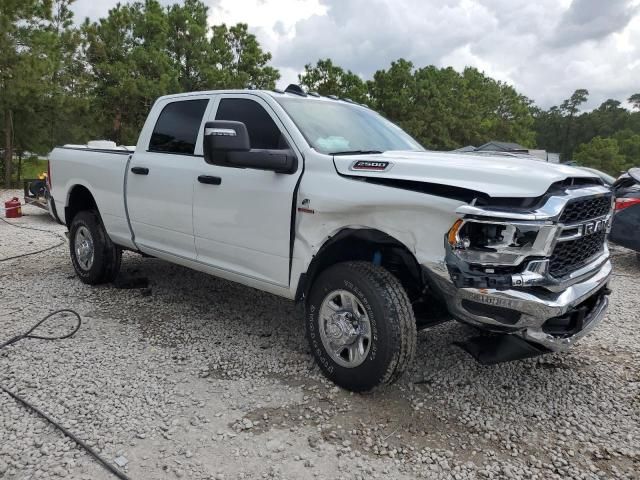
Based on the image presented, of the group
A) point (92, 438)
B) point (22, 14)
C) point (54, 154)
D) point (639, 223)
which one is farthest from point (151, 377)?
point (22, 14)

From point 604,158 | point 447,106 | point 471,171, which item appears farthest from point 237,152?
point 604,158

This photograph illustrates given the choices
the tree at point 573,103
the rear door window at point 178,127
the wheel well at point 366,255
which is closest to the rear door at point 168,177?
the rear door window at point 178,127

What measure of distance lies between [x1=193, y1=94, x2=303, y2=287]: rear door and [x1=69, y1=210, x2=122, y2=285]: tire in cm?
159

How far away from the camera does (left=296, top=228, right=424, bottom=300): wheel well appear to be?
3109mm

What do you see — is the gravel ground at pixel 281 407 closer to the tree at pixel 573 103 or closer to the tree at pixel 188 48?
the tree at pixel 188 48

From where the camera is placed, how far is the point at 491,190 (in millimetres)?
2631

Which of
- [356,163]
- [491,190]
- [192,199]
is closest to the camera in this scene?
[491,190]

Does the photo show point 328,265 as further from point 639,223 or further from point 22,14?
point 22,14

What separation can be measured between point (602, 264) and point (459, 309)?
1.28 m

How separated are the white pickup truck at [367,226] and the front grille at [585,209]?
14 mm

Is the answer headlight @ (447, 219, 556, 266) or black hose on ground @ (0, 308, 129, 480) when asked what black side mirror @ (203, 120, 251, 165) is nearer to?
headlight @ (447, 219, 556, 266)

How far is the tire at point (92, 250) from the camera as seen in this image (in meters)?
5.24

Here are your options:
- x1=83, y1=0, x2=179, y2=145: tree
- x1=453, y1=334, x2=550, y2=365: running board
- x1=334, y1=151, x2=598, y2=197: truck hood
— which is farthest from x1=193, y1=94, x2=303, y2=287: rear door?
x1=83, y1=0, x2=179, y2=145: tree

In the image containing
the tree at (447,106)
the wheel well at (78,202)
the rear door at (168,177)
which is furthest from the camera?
the tree at (447,106)
